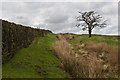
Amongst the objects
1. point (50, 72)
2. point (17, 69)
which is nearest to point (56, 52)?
point (50, 72)

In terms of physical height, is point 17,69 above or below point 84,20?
below

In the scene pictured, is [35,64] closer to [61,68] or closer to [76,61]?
[61,68]

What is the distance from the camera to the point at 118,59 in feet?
28.1

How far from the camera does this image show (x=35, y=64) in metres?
5.91

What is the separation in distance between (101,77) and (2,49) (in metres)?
4.44

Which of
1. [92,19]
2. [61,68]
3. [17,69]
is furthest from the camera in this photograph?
[92,19]

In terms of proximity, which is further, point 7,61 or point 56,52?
point 56,52

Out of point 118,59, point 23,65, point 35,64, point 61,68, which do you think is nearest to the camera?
point 23,65

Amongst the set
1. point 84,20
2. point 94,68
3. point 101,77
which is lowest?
point 101,77

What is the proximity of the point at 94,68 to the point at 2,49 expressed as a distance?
412cm

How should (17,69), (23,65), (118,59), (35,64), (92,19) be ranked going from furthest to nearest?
(92,19) < (118,59) < (35,64) < (23,65) < (17,69)

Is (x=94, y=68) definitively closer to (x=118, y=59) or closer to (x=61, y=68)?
(x=61, y=68)

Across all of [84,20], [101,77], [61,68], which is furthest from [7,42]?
[84,20]

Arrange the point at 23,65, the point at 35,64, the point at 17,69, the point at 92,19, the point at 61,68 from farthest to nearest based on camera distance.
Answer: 1. the point at 92,19
2. the point at 61,68
3. the point at 35,64
4. the point at 23,65
5. the point at 17,69
